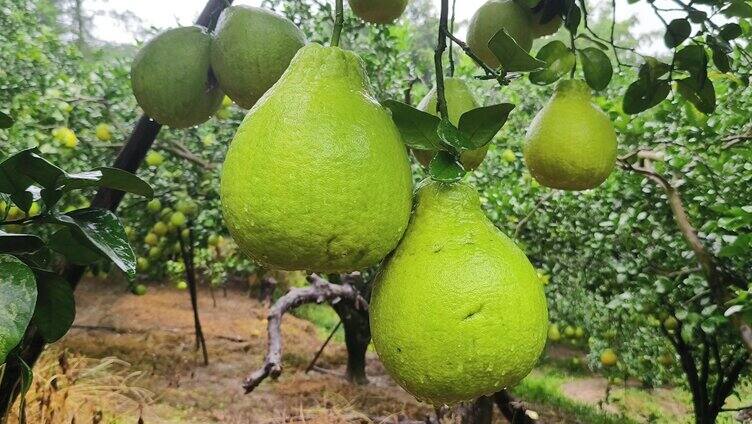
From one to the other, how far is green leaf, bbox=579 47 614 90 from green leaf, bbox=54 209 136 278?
2.76 feet

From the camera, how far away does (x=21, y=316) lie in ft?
1.75

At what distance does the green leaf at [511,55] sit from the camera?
0.64m

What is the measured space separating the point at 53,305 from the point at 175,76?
0.38m

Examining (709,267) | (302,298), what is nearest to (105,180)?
(709,267)

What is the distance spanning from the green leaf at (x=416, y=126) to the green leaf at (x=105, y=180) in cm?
36

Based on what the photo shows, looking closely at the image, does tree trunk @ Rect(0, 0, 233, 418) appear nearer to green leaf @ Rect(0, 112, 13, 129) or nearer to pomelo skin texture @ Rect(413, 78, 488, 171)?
green leaf @ Rect(0, 112, 13, 129)

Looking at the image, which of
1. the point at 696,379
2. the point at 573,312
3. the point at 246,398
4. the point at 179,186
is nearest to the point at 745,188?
the point at 573,312

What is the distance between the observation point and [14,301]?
1.78 feet

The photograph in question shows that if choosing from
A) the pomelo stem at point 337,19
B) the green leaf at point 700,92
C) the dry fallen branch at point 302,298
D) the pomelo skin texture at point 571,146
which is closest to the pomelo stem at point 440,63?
the pomelo stem at point 337,19

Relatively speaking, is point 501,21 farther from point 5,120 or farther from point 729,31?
point 5,120

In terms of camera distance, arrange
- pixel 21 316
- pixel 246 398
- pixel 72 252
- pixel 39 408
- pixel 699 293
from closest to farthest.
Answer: pixel 21 316 → pixel 72 252 → pixel 699 293 → pixel 39 408 → pixel 246 398

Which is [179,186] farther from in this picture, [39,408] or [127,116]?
[39,408]

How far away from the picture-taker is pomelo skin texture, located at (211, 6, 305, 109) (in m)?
0.85

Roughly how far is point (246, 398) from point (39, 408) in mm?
A: 1888
